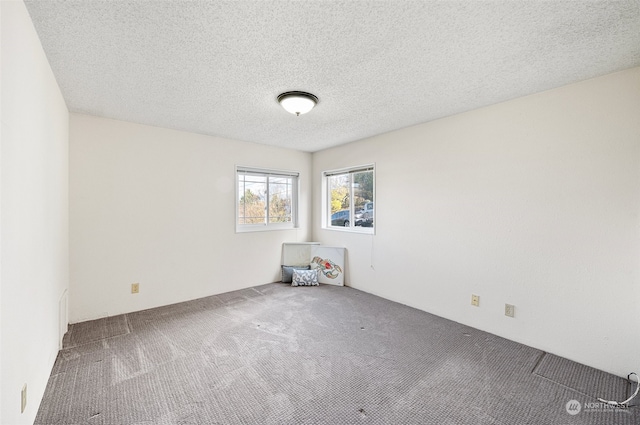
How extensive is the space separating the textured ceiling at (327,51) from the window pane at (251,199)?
1.57 meters

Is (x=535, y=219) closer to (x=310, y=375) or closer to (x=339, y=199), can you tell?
(x=310, y=375)

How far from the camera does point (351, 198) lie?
448 centimetres

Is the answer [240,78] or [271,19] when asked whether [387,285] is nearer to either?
[240,78]

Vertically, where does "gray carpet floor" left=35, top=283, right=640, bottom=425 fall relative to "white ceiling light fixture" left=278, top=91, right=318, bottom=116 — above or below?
below

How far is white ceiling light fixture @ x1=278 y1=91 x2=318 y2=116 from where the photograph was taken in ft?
7.95

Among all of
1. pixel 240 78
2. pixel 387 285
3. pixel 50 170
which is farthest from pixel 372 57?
pixel 387 285

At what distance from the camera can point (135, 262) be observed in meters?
3.29

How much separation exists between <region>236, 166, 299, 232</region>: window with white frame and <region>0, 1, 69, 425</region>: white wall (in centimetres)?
223

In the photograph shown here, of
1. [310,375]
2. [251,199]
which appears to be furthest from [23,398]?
[251,199]

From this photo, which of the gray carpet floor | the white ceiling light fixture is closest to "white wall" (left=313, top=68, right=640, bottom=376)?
the gray carpet floor

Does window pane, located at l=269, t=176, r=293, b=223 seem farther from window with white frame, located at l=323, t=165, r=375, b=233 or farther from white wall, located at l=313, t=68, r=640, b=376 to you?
white wall, located at l=313, t=68, r=640, b=376

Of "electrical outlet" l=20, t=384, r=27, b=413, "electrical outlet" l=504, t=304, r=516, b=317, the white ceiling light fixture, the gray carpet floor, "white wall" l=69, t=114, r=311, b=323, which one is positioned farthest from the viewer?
"white wall" l=69, t=114, r=311, b=323

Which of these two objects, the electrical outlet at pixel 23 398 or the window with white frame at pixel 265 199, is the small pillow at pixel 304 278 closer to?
the window with white frame at pixel 265 199

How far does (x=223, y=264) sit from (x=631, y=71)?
464 centimetres
